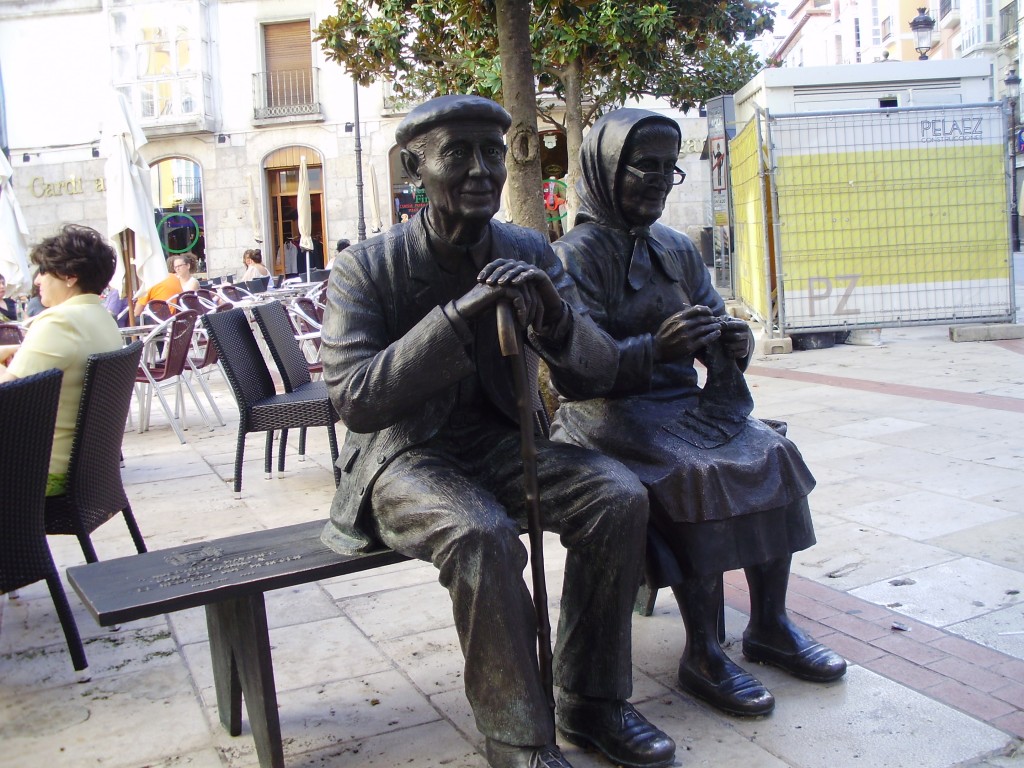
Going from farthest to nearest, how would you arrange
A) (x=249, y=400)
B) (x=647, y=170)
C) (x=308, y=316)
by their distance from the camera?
(x=308, y=316)
(x=249, y=400)
(x=647, y=170)

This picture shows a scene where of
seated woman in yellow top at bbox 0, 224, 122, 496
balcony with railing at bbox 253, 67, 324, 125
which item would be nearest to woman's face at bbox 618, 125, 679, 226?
seated woman in yellow top at bbox 0, 224, 122, 496

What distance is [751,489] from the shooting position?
9.04 feet

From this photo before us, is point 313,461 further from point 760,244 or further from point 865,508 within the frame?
point 760,244

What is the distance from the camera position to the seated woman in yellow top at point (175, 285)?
11172 mm

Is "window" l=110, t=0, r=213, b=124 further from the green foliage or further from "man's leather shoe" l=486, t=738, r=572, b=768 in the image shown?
"man's leather shoe" l=486, t=738, r=572, b=768

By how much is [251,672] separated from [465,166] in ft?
4.39

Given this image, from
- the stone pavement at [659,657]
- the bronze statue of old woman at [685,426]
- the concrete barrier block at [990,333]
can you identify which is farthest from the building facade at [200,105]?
the bronze statue of old woman at [685,426]

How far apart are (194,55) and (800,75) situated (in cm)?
2015

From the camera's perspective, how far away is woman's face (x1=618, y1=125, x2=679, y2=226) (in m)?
2.91

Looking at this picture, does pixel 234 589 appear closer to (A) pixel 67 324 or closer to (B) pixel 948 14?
(A) pixel 67 324

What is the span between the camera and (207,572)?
8.45ft

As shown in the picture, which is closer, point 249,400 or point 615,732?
point 615,732

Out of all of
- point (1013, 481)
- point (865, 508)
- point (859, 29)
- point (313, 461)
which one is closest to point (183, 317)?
point (313, 461)

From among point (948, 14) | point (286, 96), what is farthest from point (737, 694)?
point (948, 14)
